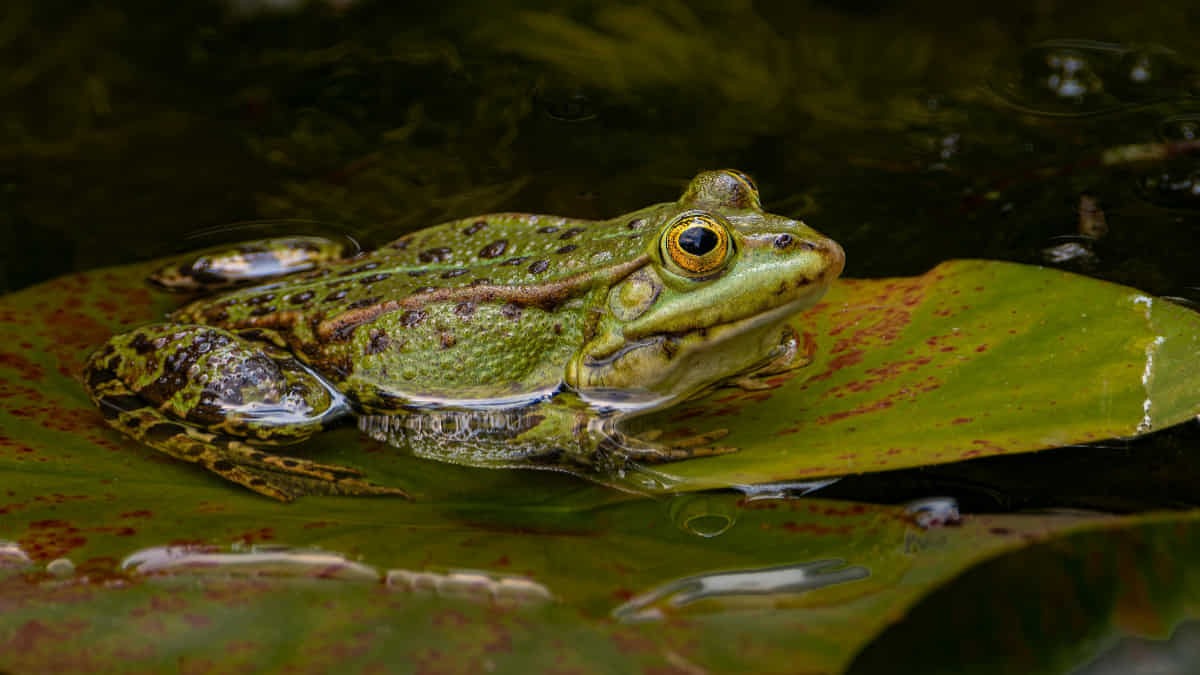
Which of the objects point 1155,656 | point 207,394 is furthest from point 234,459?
Answer: point 1155,656

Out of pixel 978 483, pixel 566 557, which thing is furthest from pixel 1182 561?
pixel 566 557

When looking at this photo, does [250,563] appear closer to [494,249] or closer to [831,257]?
[494,249]

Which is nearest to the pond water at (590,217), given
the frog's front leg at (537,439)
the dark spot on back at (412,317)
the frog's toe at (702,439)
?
the frog's front leg at (537,439)

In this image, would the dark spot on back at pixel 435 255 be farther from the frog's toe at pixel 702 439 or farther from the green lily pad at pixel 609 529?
the frog's toe at pixel 702 439

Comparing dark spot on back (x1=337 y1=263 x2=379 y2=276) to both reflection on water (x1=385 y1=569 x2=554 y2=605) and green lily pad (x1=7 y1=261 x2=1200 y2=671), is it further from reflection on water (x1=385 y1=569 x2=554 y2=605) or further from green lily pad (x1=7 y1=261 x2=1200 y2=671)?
reflection on water (x1=385 y1=569 x2=554 y2=605)

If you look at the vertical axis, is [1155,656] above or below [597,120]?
below
